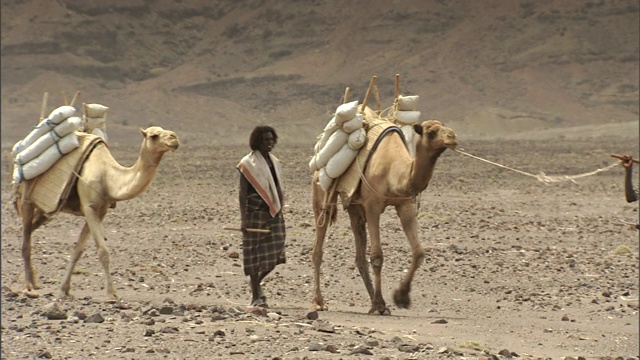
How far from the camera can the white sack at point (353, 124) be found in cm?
1292

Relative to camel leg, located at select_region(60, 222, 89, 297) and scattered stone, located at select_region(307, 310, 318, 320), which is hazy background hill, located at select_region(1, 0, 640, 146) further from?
scattered stone, located at select_region(307, 310, 318, 320)

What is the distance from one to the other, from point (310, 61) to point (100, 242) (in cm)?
5915

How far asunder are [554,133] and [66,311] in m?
45.4

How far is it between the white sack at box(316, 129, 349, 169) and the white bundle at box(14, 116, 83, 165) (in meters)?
2.44

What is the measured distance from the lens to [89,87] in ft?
231

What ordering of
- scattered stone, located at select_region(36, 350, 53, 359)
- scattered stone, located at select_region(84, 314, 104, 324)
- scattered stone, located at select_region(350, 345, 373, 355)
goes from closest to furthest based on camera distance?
scattered stone, located at select_region(36, 350, 53, 359) < scattered stone, located at select_region(350, 345, 373, 355) < scattered stone, located at select_region(84, 314, 104, 324)

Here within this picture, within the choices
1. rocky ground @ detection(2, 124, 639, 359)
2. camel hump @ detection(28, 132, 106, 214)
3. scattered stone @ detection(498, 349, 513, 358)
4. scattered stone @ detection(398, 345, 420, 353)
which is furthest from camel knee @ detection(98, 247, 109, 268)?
scattered stone @ detection(498, 349, 513, 358)

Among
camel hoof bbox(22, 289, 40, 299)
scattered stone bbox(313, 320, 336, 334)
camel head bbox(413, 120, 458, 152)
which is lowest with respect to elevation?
scattered stone bbox(313, 320, 336, 334)

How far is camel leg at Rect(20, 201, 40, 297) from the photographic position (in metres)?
13.4

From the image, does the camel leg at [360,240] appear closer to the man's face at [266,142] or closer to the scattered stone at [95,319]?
the man's face at [266,142]

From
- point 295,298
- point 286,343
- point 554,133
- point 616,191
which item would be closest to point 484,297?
point 295,298

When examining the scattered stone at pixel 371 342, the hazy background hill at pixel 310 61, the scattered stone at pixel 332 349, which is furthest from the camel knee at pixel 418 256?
the hazy background hill at pixel 310 61

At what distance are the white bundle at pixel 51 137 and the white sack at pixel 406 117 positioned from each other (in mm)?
3183

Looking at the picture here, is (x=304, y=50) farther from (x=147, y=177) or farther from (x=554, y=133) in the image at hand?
(x=147, y=177)
